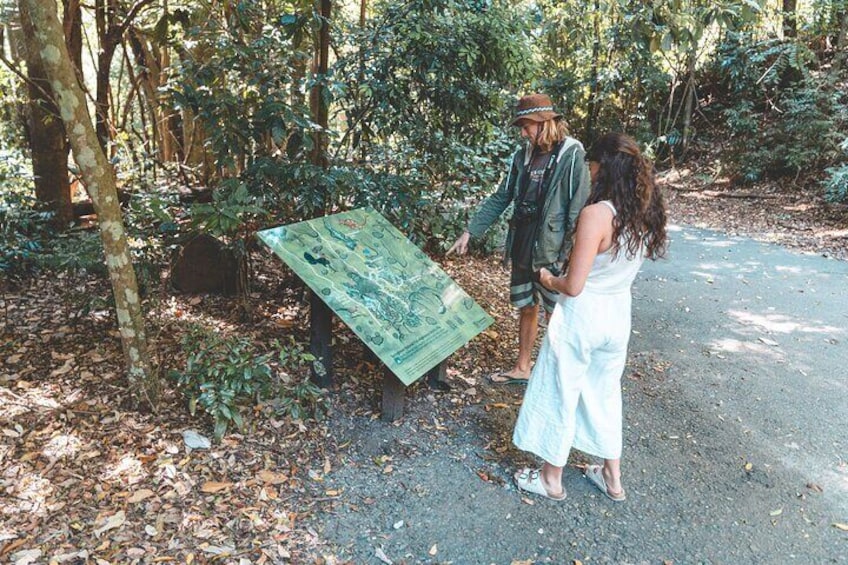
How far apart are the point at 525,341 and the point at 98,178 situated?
2652mm

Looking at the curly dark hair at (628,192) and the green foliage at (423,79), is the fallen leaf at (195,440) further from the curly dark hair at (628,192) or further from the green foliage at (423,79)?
the curly dark hair at (628,192)

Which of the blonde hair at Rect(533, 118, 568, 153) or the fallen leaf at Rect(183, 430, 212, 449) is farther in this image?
the blonde hair at Rect(533, 118, 568, 153)

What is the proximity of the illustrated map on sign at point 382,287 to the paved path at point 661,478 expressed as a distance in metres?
0.54

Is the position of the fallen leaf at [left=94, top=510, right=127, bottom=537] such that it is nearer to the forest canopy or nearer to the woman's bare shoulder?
the forest canopy

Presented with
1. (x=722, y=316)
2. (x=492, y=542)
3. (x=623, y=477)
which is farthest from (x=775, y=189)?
(x=492, y=542)

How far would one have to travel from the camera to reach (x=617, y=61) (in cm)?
1345

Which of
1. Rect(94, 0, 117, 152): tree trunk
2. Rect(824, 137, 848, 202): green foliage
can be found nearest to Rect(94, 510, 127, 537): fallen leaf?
Rect(94, 0, 117, 152): tree trunk

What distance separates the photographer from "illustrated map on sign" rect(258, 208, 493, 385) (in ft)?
9.61

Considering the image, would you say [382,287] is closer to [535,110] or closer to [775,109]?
[535,110]

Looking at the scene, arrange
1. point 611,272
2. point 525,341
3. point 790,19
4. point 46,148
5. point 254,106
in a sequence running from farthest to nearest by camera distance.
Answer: point 790,19, point 46,148, point 525,341, point 254,106, point 611,272

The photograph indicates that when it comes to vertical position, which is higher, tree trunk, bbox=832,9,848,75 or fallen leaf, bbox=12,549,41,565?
tree trunk, bbox=832,9,848,75

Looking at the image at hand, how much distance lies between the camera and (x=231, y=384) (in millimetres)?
2955

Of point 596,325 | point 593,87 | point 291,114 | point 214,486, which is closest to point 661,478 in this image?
point 596,325

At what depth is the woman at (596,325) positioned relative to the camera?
2.41 m
